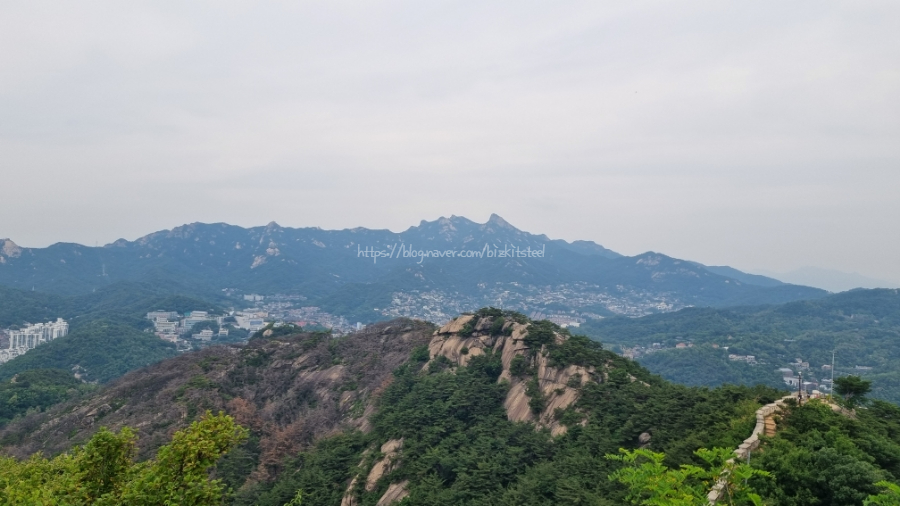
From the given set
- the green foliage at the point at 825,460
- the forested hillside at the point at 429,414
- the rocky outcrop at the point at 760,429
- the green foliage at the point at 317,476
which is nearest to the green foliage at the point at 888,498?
the green foliage at the point at 825,460

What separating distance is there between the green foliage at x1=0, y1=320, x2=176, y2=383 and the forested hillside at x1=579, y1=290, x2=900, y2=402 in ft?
248

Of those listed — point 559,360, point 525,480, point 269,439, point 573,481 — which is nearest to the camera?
point 573,481

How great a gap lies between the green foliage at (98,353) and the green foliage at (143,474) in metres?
71.3

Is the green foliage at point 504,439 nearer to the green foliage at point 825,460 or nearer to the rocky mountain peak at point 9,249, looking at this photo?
the green foliage at point 825,460

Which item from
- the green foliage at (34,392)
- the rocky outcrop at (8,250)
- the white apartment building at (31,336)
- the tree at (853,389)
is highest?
the tree at (853,389)

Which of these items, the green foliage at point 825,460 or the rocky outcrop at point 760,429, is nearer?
the green foliage at point 825,460

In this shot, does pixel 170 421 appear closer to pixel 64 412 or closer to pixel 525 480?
pixel 64 412

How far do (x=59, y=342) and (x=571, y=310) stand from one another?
12308cm

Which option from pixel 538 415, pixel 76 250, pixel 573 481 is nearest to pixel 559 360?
pixel 538 415

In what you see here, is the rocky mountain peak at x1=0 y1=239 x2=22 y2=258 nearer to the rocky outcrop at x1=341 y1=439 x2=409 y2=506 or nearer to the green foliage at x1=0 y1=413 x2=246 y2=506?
the rocky outcrop at x1=341 y1=439 x2=409 y2=506

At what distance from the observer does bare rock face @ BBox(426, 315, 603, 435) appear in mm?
21531

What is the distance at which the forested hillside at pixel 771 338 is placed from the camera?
72750 millimetres

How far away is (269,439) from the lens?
2812cm

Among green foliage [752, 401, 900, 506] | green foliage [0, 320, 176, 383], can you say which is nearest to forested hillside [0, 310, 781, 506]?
green foliage [752, 401, 900, 506]
